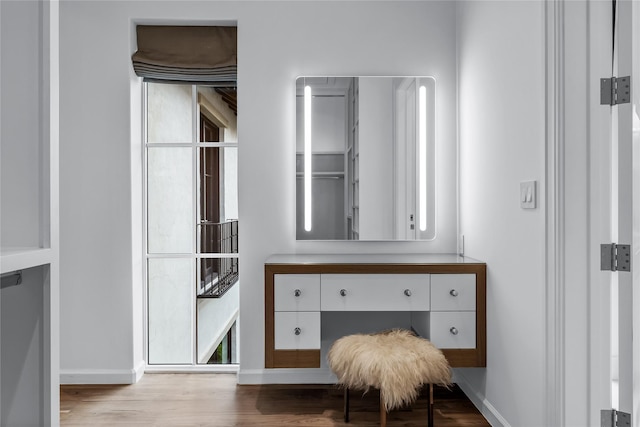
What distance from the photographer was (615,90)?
1.50 m

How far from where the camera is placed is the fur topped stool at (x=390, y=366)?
185cm

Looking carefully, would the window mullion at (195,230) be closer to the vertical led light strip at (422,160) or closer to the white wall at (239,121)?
A: the white wall at (239,121)

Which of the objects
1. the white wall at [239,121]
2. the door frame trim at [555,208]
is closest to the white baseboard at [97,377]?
the white wall at [239,121]

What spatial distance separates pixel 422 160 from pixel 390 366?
1.31 metres

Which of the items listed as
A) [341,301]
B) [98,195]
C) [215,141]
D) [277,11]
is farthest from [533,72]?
[98,195]

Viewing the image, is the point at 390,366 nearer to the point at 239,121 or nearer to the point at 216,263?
the point at 216,263

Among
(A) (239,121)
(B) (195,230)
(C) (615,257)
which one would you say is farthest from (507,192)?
(B) (195,230)

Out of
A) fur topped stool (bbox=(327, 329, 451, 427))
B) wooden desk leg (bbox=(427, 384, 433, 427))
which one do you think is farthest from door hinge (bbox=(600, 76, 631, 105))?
wooden desk leg (bbox=(427, 384, 433, 427))

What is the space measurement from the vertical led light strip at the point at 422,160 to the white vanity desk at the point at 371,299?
55cm

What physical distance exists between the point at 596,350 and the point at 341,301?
1.07 metres

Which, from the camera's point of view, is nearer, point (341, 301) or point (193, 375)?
point (341, 301)

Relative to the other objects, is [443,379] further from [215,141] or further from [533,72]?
[215,141]

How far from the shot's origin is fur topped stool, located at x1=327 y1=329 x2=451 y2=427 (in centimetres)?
185

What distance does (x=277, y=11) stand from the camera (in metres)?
2.67
